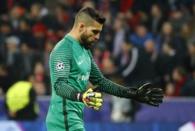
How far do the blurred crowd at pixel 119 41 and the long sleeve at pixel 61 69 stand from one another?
5862 mm

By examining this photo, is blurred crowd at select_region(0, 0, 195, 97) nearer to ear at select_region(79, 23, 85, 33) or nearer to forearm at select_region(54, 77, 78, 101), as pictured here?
ear at select_region(79, 23, 85, 33)

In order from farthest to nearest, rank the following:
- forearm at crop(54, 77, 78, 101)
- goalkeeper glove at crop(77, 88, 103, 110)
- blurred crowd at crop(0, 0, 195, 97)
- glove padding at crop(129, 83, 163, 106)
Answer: blurred crowd at crop(0, 0, 195, 97), glove padding at crop(129, 83, 163, 106), forearm at crop(54, 77, 78, 101), goalkeeper glove at crop(77, 88, 103, 110)

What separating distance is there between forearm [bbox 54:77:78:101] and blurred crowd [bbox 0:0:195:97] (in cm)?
601

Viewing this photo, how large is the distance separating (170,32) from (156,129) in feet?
16.7

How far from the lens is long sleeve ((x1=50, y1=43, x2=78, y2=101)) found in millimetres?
6273

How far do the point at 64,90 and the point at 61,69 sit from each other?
24cm

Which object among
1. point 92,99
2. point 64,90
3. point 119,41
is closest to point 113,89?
point 64,90

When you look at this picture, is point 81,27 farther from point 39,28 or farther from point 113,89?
point 39,28

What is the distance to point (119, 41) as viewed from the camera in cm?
1557

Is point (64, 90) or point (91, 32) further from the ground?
point (91, 32)

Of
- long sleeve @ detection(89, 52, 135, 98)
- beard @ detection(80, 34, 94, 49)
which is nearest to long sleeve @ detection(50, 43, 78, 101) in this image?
beard @ detection(80, 34, 94, 49)

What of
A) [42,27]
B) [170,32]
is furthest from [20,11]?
[170,32]

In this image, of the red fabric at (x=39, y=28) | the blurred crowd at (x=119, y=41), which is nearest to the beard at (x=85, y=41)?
the blurred crowd at (x=119, y=41)

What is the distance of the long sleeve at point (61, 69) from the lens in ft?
20.6
